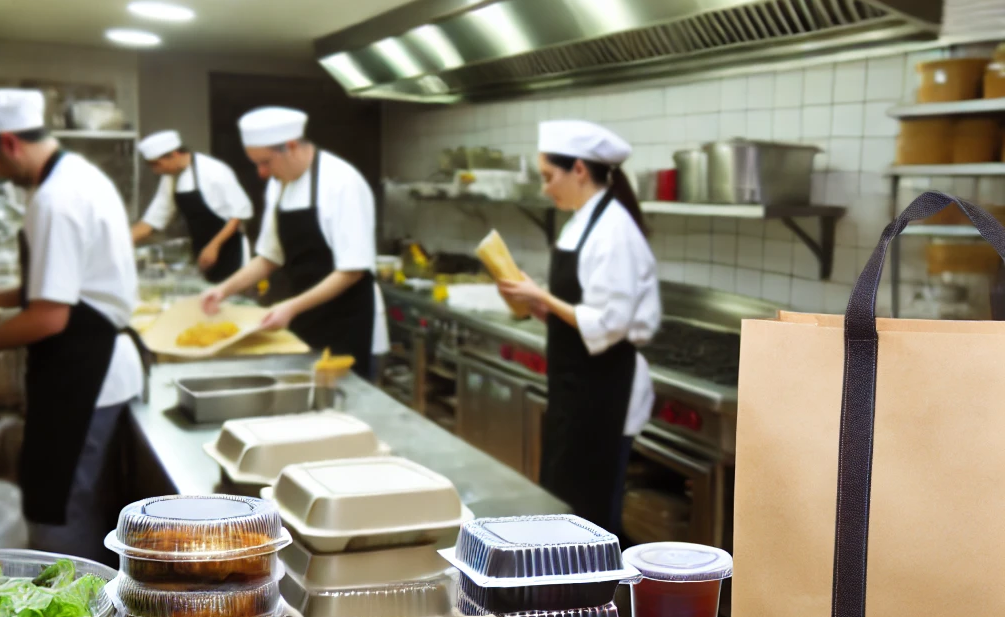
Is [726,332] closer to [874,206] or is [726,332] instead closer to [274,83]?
[874,206]

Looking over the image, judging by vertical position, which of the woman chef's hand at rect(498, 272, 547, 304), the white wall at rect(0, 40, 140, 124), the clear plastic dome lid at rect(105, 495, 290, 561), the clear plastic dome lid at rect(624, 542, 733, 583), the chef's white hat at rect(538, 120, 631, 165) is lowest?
the clear plastic dome lid at rect(624, 542, 733, 583)

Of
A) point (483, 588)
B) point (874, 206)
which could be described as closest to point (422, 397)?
point (874, 206)

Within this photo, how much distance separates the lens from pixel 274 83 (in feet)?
11.2

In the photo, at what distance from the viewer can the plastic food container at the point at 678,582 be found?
0.83m

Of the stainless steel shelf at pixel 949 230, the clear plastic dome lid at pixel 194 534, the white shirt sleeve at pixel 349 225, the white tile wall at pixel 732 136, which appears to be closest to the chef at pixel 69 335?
the white shirt sleeve at pixel 349 225

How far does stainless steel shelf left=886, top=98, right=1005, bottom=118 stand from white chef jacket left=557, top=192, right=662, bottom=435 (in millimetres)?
792

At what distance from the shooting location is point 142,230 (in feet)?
10.7

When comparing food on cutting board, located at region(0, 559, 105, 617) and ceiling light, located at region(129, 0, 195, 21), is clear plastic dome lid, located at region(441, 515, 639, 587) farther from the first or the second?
ceiling light, located at region(129, 0, 195, 21)

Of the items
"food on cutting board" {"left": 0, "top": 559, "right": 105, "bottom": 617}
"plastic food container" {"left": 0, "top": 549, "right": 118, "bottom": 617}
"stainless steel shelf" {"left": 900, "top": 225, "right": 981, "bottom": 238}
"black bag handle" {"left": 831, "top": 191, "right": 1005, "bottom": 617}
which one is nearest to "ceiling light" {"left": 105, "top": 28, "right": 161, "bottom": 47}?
"stainless steel shelf" {"left": 900, "top": 225, "right": 981, "bottom": 238}

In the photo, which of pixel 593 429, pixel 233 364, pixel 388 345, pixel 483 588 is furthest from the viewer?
pixel 388 345

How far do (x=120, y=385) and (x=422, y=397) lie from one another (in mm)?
1626

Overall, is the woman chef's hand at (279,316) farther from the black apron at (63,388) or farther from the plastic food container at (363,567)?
the plastic food container at (363,567)

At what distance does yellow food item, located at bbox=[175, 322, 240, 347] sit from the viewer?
2.89 meters

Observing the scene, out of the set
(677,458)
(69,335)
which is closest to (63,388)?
(69,335)
